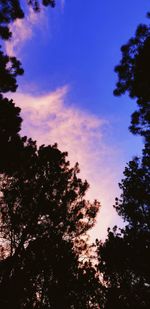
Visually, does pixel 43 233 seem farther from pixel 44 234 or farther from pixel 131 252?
pixel 131 252

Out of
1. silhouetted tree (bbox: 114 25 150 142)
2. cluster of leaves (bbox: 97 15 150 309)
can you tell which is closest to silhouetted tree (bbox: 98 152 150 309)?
cluster of leaves (bbox: 97 15 150 309)

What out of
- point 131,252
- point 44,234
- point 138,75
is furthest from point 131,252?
point 138,75

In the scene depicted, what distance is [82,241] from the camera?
1942 cm

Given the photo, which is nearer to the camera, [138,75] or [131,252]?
[138,75]

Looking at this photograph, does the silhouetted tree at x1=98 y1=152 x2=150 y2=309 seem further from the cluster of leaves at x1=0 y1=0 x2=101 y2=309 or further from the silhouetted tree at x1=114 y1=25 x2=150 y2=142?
the silhouetted tree at x1=114 y1=25 x2=150 y2=142

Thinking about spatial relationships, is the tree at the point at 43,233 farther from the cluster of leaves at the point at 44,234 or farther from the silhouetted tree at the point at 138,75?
the silhouetted tree at the point at 138,75

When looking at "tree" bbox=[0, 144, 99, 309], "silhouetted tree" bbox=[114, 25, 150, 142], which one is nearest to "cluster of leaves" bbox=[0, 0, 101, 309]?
"tree" bbox=[0, 144, 99, 309]

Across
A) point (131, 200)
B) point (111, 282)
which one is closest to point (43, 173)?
point (131, 200)

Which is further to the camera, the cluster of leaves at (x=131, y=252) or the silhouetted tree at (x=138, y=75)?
the cluster of leaves at (x=131, y=252)

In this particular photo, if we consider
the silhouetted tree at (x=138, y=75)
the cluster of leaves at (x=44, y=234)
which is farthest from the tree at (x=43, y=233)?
the silhouetted tree at (x=138, y=75)

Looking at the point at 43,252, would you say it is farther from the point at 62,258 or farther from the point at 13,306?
the point at 13,306

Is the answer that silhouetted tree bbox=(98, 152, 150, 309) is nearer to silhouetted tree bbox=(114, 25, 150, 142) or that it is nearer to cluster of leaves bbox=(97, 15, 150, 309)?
cluster of leaves bbox=(97, 15, 150, 309)

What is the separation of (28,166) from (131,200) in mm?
7492

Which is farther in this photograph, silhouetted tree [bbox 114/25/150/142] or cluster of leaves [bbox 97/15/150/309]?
cluster of leaves [bbox 97/15/150/309]
